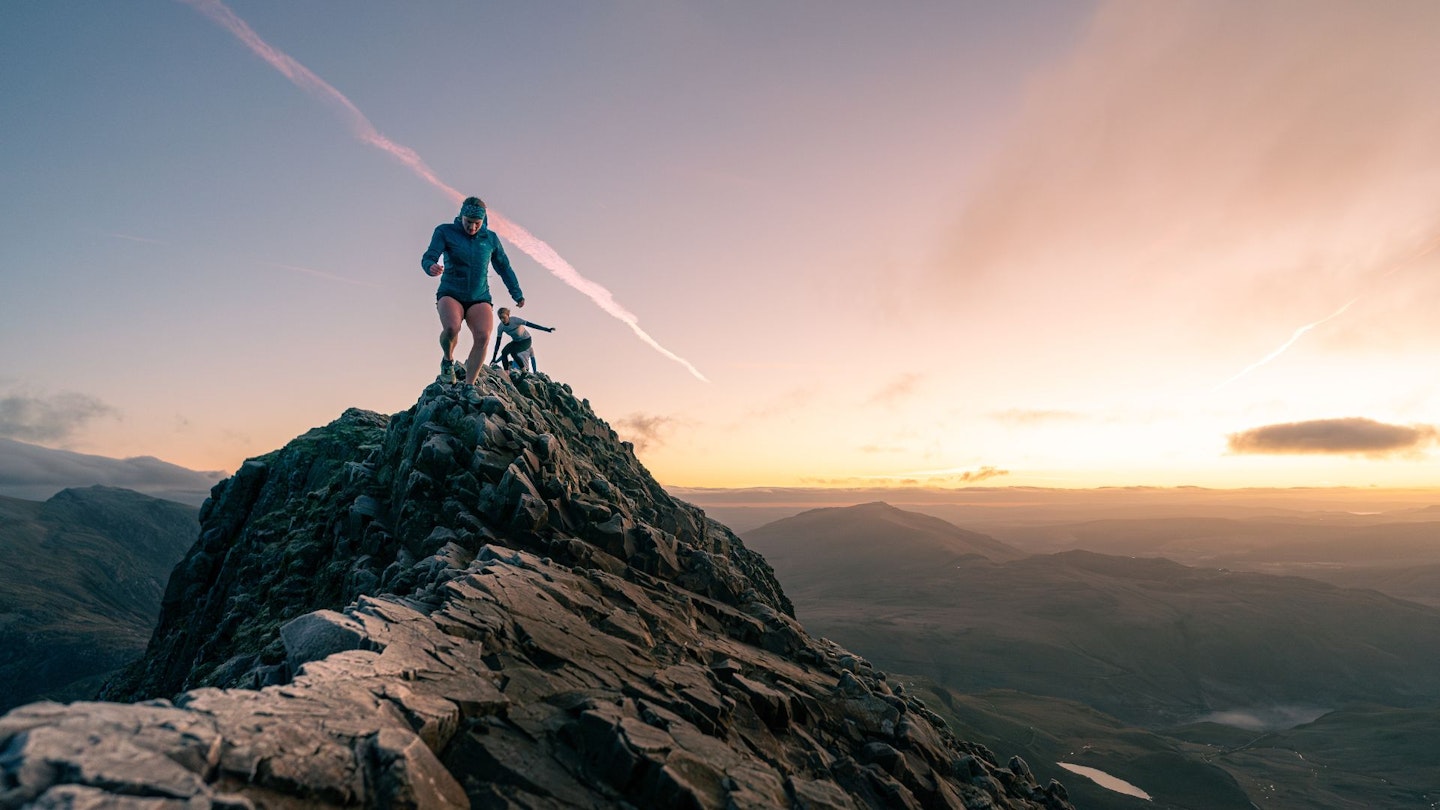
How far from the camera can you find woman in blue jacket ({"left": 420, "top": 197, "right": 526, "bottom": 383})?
20.7 metres

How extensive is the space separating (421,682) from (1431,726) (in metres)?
235

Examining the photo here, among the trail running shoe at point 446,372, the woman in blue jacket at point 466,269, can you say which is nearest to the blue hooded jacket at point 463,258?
the woman in blue jacket at point 466,269

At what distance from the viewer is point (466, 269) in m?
21.2

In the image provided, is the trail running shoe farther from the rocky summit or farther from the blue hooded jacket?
the blue hooded jacket

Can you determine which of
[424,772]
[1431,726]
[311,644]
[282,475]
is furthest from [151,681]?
[1431,726]

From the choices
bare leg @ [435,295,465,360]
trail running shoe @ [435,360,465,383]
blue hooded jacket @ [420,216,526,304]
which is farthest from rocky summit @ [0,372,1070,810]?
blue hooded jacket @ [420,216,526,304]

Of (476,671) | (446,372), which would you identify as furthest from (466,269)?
(476,671)

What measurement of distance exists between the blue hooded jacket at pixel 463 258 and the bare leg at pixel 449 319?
297 millimetres

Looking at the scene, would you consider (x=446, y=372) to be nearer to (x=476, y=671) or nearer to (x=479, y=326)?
Result: (x=479, y=326)

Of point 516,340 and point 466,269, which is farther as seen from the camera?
point 516,340

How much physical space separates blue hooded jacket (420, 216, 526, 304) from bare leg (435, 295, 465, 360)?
297mm

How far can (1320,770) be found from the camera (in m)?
128

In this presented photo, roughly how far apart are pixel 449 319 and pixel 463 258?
2.23 m

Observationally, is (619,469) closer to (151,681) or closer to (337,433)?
(337,433)
